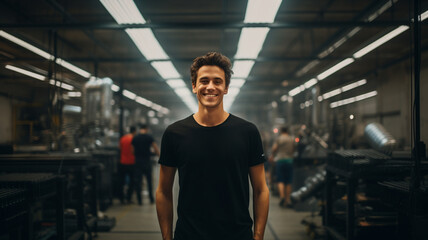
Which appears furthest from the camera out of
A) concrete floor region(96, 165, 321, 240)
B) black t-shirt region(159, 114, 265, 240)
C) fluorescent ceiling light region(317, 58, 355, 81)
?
fluorescent ceiling light region(317, 58, 355, 81)

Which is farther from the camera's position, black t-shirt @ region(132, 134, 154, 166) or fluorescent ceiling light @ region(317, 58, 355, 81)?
fluorescent ceiling light @ region(317, 58, 355, 81)

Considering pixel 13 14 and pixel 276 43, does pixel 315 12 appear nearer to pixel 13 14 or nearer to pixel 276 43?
pixel 276 43

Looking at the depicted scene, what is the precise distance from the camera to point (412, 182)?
2.79m

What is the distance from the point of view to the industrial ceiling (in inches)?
178

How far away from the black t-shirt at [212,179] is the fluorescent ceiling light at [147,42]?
384cm

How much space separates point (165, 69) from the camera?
868cm

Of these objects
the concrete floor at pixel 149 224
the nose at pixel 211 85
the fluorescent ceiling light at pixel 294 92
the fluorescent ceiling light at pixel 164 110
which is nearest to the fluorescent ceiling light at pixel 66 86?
the concrete floor at pixel 149 224

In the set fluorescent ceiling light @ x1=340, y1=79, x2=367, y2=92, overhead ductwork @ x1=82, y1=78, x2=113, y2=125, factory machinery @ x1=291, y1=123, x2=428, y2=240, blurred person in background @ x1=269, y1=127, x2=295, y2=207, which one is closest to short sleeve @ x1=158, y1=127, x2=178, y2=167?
factory machinery @ x1=291, y1=123, x2=428, y2=240

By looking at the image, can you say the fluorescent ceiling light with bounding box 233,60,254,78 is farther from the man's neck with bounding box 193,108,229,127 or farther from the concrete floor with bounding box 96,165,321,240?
the man's neck with bounding box 193,108,229,127

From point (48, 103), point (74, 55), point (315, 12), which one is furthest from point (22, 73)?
point (74, 55)

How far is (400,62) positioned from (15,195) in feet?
31.7

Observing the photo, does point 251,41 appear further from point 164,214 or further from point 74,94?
point 164,214

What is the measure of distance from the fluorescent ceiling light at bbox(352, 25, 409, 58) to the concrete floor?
308cm

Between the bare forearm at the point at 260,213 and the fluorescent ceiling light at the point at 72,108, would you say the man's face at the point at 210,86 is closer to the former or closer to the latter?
the bare forearm at the point at 260,213
